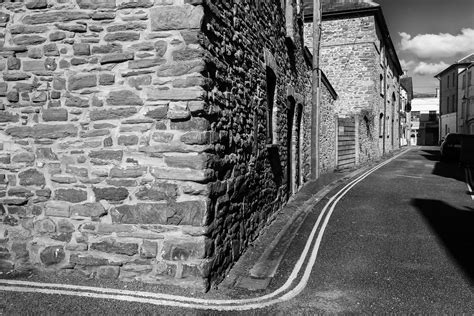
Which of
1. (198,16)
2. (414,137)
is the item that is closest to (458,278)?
(198,16)

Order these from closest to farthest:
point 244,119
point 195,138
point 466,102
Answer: point 195,138
point 244,119
point 466,102

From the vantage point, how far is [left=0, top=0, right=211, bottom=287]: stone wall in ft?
15.5

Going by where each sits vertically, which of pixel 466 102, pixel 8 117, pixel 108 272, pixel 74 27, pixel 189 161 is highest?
pixel 466 102

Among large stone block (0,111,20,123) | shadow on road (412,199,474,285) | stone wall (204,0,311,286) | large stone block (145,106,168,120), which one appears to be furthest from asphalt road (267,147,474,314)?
large stone block (0,111,20,123)

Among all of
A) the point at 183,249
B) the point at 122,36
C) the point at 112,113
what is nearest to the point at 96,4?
the point at 122,36

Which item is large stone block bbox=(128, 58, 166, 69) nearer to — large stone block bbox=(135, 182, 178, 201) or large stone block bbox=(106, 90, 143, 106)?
large stone block bbox=(106, 90, 143, 106)

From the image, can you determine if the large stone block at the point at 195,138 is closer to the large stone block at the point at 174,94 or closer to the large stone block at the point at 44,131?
the large stone block at the point at 174,94

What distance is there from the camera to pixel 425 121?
7000 centimetres

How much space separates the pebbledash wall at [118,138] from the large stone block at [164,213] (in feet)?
0.04

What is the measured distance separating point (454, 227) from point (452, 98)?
52.3 m

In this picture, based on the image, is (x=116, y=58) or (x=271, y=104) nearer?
(x=116, y=58)

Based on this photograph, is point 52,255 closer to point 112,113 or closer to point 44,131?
point 44,131

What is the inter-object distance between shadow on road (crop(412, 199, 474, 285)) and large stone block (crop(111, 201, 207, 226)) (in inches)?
140

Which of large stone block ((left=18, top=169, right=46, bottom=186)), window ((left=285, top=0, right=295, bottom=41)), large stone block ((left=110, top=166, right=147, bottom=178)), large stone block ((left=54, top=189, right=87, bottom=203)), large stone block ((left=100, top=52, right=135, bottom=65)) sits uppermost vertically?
window ((left=285, top=0, right=295, bottom=41))
